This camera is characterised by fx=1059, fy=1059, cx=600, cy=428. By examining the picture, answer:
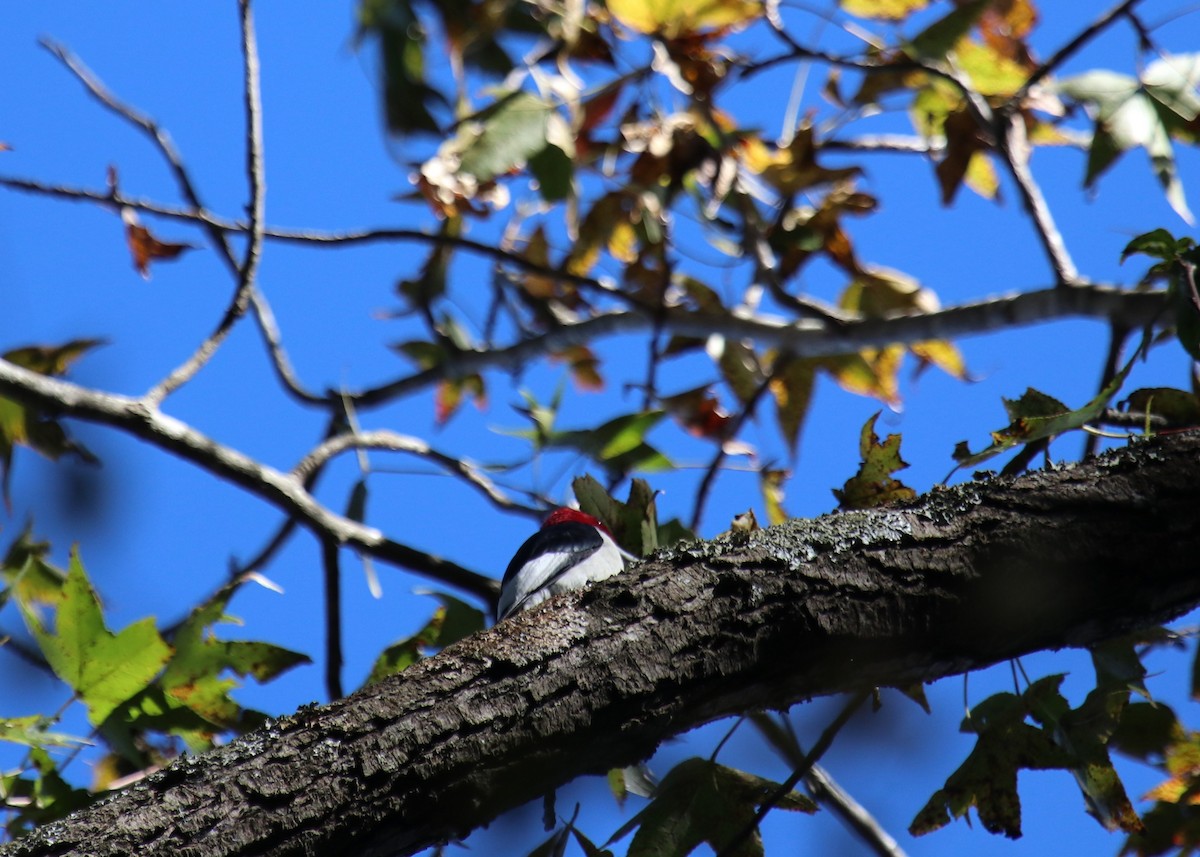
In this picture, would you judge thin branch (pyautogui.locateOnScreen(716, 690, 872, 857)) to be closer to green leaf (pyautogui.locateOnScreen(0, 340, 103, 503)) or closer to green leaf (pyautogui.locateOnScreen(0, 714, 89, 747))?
green leaf (pyautogui.locateOnScreen(0, 714, 89, 747))

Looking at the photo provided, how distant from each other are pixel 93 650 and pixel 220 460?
939 mm

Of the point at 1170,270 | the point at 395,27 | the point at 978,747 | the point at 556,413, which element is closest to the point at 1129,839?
the point at 978,747

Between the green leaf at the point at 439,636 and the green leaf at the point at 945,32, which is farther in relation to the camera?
the green leaf at the point at 945,32

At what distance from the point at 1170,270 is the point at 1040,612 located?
0.57 meters

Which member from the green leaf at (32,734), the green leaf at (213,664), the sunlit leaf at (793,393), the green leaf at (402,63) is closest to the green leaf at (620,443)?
the green leaf at (402,63)

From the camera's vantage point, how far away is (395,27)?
197 cm

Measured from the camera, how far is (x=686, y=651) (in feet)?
3.99

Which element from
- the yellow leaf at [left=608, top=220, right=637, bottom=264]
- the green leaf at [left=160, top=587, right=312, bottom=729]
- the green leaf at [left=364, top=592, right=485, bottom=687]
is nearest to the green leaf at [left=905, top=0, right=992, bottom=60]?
the yellow leaf at [left=608, top=220, right=637, bottom=264]

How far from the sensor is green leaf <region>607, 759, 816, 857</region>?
144 centimetres

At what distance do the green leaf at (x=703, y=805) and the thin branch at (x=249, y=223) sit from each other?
1474 mm

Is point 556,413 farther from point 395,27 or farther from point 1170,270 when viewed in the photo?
point 1170,270

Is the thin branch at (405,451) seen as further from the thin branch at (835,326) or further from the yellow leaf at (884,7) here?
the yellow leaf at (884,7)

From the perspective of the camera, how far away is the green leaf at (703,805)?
144cm

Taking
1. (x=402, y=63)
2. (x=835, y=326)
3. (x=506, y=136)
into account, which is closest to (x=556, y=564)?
(x=402, y=63)
